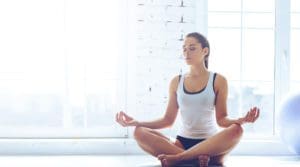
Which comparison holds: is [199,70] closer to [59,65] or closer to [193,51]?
[193,51]

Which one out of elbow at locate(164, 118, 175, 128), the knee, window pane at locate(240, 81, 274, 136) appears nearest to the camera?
the knee

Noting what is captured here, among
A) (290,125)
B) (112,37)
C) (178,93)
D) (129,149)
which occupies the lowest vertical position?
(129,149)

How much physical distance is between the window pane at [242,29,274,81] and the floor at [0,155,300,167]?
0.69 meters

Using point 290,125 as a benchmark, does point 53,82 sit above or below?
above

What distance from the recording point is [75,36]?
3588mm

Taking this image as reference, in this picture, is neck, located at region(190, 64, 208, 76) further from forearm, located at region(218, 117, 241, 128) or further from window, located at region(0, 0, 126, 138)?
window, located at region(0, 0, 126, 138)

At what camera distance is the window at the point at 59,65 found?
3576 mm

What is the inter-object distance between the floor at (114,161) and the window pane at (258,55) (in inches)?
27.0

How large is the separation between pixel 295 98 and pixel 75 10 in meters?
1.78

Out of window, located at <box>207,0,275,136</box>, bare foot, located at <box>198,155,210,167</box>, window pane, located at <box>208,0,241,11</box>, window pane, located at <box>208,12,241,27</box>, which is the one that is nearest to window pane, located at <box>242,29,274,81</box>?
window, located at <box>207,0,275,136</box>

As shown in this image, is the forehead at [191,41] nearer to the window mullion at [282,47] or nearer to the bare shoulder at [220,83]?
the bare shoulder at [220,83]

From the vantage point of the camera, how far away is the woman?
8.32 ft

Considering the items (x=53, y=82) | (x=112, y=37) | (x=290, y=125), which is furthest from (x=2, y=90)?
(x=290, y=125)

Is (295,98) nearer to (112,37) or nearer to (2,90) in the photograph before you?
(112,37)
